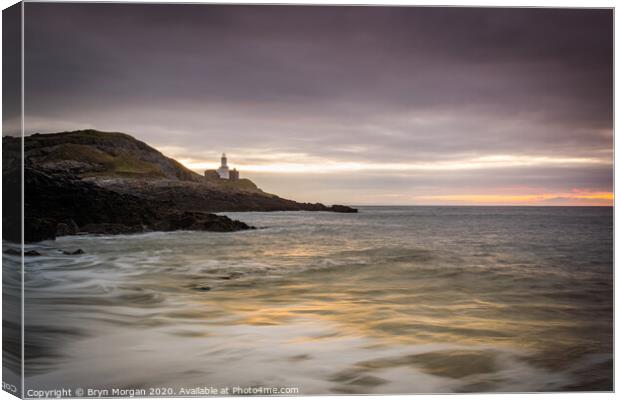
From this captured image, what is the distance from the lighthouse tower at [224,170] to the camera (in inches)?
191

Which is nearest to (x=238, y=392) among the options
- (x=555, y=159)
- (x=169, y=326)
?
(x=169, y=326)

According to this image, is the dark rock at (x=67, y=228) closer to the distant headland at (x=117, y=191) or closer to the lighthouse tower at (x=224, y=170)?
the distant headland at (x=117, y=191)

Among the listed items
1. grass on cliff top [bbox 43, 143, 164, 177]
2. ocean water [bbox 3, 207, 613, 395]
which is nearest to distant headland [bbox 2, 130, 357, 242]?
grass on cliff top [bbox 43, 143, 164, 177]

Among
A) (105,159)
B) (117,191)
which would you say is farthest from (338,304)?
(105,159)

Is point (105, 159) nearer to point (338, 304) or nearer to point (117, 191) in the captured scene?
point (117, 191)

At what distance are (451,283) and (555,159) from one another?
1374 mm

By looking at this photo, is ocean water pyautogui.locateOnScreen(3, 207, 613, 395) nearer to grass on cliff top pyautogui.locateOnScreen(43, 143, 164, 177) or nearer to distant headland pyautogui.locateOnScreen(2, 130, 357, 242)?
distant headland pyautogui.locateOnScreen(2, 130, 357, 242)

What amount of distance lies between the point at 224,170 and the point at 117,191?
0.94 m

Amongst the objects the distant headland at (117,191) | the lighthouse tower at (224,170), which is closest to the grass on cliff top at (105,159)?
the distant headland at (117,191)

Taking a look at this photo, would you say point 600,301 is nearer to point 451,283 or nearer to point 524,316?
point 524,316

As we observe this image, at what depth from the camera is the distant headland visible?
4.54 meters

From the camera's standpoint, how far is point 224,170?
16.0 ft

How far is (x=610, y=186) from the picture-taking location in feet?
16.1

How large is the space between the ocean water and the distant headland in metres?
0.12
